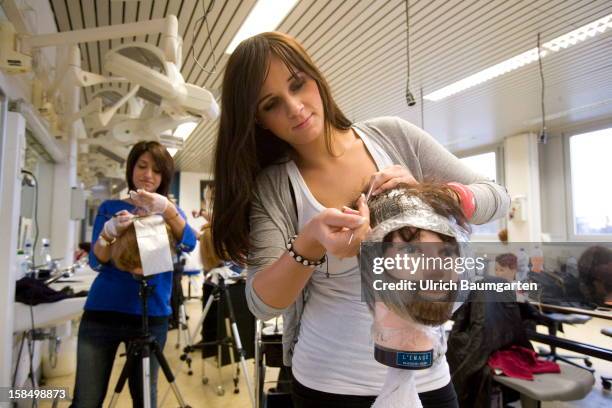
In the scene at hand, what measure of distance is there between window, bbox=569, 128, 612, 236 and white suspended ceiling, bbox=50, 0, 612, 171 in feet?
2.22

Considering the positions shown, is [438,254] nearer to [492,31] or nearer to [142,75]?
[142,75]

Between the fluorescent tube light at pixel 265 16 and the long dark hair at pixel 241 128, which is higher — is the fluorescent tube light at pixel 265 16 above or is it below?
above

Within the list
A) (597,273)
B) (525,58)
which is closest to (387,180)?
(597,273)

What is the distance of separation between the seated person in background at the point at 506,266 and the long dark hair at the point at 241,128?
1.27ft

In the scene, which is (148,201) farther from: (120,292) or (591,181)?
(591,181)

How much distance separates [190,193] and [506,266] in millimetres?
11476

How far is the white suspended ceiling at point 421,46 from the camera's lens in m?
3.15

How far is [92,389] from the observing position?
1.38 metres

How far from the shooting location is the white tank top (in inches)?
23.3

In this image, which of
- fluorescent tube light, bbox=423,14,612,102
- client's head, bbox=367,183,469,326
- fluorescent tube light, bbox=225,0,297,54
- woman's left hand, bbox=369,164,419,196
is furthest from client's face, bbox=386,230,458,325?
fluorescent tube light, bbox=423,14,612,102

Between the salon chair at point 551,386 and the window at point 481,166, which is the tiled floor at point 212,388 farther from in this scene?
the window at point 481,166

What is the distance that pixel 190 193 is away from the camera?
11.2 metres

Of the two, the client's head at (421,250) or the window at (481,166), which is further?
the window at (481,166)

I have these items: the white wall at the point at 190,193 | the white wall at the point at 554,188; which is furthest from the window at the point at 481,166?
the white wall at the point at 190,193
